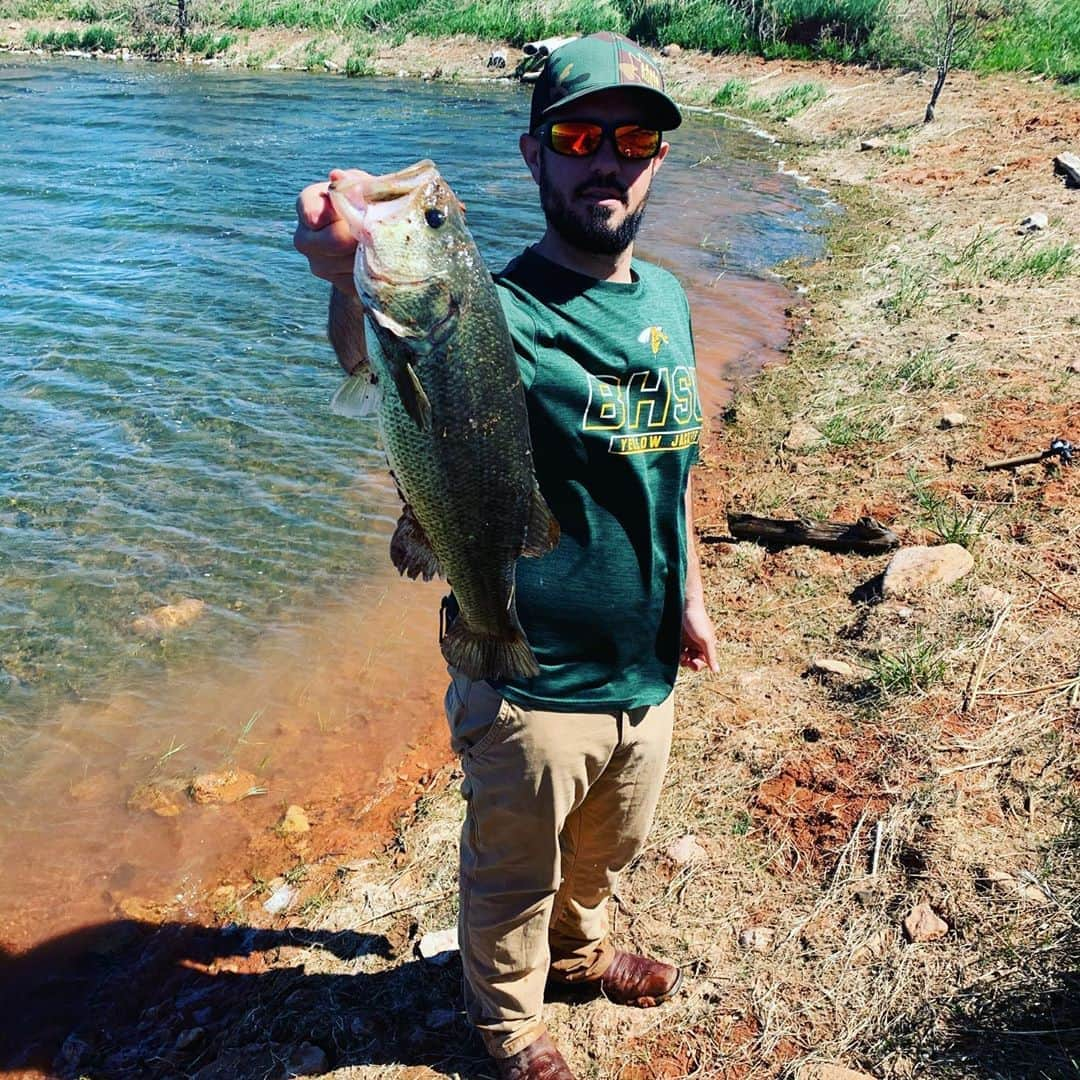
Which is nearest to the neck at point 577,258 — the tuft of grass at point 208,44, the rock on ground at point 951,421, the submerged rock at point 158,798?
the submerged rock at point 158,798

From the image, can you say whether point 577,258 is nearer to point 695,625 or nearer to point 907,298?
point 695,625

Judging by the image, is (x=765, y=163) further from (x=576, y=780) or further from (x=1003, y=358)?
(x=576, y=780)

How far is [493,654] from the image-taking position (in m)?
2.38

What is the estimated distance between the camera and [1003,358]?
25.5 feet

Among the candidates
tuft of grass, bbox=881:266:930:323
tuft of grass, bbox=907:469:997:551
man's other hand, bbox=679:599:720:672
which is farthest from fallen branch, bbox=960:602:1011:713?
tuft of grass, bbox=881:266:930:323

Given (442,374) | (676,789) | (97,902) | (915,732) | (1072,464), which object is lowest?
(97,902)

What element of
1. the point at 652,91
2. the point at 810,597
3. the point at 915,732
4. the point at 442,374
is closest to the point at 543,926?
the point at 442,374

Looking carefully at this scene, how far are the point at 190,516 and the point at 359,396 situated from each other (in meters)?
5.16

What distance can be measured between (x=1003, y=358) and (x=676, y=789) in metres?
5.48

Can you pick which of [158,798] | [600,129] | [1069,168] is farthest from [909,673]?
[1069,168]

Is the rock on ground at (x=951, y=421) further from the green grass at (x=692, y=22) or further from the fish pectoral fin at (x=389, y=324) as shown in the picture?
the green grass at (x=692, y=22)

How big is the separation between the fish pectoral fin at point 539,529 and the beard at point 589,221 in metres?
0.70

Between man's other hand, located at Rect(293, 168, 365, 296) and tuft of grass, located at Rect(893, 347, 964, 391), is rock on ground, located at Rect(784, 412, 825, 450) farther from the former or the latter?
man's other hand, located at Rect(293, 168, 365, 296)

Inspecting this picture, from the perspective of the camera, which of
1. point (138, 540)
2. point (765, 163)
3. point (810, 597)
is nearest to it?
point (810, 597)
